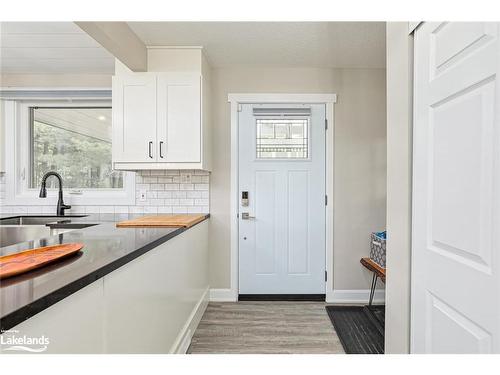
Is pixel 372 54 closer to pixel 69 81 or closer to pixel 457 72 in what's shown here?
pixel 457 72

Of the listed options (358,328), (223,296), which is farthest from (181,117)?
(358,328)

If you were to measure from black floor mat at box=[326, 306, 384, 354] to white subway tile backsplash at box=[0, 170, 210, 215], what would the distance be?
5.29 ft

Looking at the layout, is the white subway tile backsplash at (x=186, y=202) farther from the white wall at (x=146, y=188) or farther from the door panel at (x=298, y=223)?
the door panel at (x=298, y=223)

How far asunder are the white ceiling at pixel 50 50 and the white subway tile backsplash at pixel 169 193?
45.1 inches

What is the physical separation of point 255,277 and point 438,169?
2.33 meters

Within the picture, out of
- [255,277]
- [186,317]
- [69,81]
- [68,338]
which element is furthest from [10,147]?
[68,338]

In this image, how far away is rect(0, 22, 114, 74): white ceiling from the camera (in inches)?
89.9

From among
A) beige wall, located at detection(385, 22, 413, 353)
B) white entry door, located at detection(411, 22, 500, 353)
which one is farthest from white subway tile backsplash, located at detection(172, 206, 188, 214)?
white entry door, located at detection(411, 22, 500, 353)

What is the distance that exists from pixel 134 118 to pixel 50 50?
94cm

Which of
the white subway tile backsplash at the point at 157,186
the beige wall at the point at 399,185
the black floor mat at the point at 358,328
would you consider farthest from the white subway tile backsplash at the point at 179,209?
the beige wall at the point at 399,185

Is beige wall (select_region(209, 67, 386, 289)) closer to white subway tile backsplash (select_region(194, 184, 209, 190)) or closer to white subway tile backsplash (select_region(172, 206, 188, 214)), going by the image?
white subway tile backsplash (select_region(194, 184, 209, 190))

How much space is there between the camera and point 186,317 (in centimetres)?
217

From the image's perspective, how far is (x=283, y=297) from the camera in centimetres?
313

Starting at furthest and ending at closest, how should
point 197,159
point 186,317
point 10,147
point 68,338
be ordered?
point 10,147 → point 197,159 → point 186,317 → point 68,338
